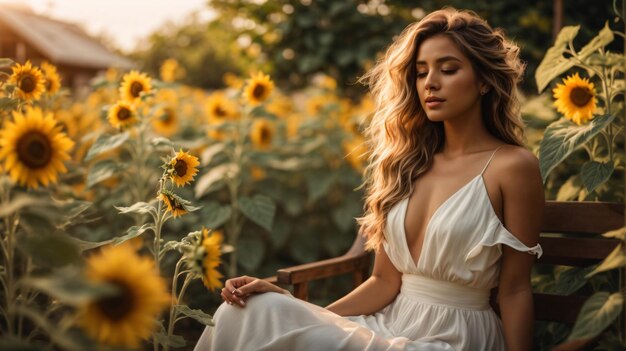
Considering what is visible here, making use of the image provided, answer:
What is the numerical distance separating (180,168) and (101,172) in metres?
1.44

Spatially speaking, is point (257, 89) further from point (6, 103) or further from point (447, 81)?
point (6, 103)

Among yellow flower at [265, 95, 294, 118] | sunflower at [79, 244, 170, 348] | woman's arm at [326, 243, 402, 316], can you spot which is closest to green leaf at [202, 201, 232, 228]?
woman's arm at [326, 243, 402, 316]

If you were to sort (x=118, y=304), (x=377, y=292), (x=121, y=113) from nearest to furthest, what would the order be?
(x=118, y=304) → (x=377, y=292) → (x=121, y=113)

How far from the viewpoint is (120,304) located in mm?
1196

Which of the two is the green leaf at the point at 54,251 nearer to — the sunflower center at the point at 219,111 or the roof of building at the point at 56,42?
the sunflower center at the point at 219,111

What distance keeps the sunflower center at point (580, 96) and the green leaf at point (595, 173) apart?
0.25m

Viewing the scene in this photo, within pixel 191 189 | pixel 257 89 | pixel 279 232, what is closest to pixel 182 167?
pixel 257 89

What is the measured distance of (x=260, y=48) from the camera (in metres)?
6.20

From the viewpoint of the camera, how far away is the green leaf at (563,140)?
7.06 feet

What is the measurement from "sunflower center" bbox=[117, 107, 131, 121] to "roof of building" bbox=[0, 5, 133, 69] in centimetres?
1329

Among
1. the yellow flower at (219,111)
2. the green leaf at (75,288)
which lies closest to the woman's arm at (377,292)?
the green leaf at (75,288)

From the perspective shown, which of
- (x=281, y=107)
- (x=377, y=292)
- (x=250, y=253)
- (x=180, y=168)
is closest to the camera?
(x=180, y=168)

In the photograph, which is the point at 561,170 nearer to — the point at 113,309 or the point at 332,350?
the point at 332,350

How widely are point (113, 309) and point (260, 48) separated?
5189 millimetres
